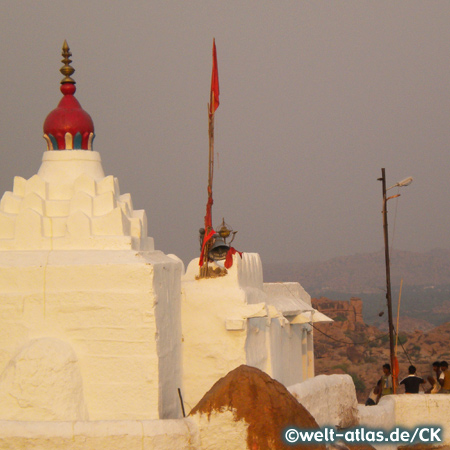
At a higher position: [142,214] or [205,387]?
[142,214]

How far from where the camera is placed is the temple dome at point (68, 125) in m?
13.6

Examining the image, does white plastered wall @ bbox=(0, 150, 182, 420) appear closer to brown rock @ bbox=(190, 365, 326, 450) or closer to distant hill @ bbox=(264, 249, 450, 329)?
brown rock @ bbox=(190, 365, 326, 450)

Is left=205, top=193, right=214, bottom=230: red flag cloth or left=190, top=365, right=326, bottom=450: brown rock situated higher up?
left=205, top=193, right=214, bottom=230: red flag cloth

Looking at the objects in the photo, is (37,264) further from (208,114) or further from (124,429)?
(208,114)

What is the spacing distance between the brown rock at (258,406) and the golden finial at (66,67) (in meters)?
6.17

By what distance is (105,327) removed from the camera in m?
11.9

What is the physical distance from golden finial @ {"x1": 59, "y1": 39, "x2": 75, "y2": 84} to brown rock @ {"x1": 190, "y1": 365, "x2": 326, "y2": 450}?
617 cm

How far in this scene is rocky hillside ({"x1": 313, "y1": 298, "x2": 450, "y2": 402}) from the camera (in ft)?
111

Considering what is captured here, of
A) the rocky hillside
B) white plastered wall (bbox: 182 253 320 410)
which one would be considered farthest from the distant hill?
white plastered wall (bbox: 182 253 320 410)

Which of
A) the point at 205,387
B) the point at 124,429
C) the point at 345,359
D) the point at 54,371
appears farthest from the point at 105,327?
the point at 345,359

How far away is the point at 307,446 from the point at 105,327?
135 inches

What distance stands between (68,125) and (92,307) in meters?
3.40

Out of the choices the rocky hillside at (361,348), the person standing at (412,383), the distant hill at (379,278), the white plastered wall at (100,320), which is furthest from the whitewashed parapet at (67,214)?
the distant hill at (379,278)

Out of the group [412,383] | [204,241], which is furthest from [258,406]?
[412,383]
